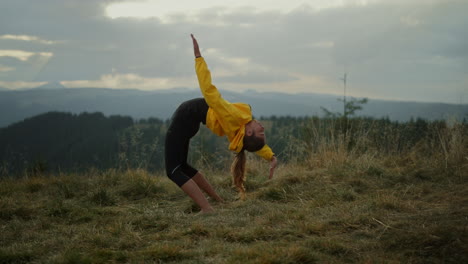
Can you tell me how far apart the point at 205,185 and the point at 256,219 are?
1.31 metres

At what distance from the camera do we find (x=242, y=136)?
13.6ft

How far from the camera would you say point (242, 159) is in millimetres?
4555

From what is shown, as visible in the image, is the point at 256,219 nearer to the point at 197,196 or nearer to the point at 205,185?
the point at 197,196

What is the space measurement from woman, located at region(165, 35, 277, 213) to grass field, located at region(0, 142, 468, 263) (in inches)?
16.3

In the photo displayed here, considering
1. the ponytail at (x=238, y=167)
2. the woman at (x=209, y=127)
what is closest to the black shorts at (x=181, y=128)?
the woman at (x=209, y=127)

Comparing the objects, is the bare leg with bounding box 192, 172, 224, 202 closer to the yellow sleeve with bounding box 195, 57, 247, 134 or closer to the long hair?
the long hair

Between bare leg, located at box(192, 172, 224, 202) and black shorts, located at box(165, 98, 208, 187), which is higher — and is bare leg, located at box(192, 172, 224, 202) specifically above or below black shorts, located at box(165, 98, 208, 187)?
below

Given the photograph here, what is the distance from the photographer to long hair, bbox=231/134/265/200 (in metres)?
4.18

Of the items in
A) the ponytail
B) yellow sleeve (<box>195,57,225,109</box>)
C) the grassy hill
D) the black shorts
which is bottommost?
the grassy hill

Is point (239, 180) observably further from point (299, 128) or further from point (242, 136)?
point (299, 128)

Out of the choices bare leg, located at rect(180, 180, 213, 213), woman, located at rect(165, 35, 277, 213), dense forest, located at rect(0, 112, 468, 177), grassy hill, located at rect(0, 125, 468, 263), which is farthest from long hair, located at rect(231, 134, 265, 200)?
dense forest, located at rect(0, 112, 468, 177)

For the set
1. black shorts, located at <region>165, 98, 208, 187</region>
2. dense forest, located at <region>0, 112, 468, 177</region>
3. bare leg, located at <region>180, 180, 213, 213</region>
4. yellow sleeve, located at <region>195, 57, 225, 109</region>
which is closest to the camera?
yellow sleeve, located at <region>195, 57, 225, 109</region>

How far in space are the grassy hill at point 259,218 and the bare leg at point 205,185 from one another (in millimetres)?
228

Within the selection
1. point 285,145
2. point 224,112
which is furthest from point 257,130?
point 285,145
